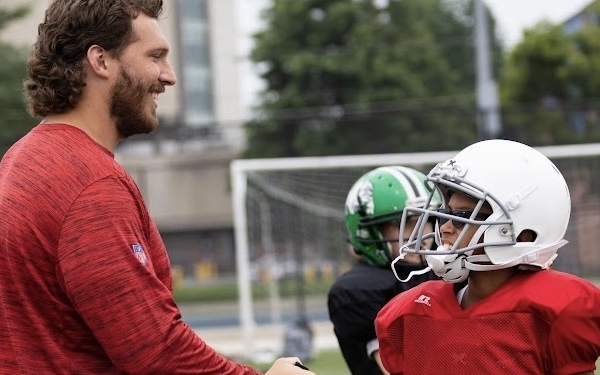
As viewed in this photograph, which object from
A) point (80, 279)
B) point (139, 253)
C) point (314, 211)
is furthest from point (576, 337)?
point (314, 211)

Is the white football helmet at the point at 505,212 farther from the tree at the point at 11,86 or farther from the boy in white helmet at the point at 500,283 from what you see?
the tree at the point at 11,86

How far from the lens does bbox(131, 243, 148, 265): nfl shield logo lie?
2355 millimetres

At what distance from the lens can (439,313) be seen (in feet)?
9.06

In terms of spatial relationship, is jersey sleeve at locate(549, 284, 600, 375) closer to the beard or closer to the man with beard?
the man with beard

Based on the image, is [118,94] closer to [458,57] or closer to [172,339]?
[172,339]

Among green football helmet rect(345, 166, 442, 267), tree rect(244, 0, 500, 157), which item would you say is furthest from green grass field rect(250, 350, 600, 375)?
tree rect(244, 0, 500, 157)

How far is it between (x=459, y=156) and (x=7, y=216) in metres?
1.16

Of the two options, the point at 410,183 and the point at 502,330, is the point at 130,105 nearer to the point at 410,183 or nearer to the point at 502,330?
the point at 502,330

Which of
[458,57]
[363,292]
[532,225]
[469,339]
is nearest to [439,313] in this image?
[469,339]

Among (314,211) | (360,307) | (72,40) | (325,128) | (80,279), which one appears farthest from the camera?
(325,128)

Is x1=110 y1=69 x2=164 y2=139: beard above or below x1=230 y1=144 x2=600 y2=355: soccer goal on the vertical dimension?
above

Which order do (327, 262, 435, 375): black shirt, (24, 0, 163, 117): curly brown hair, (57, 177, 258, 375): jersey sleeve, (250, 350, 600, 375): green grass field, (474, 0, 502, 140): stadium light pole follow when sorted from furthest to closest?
(474, 0, 502, 140): stadium light pole
(250, 350, 600, 375): green grass field
(327, 262, 435, 375): black shirt
(24, 0, 163, 117): curly brown hair
(57, 177, 258, 375): jersey sleeve

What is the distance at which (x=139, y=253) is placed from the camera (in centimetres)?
237

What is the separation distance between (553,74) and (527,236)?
70.9 ft
